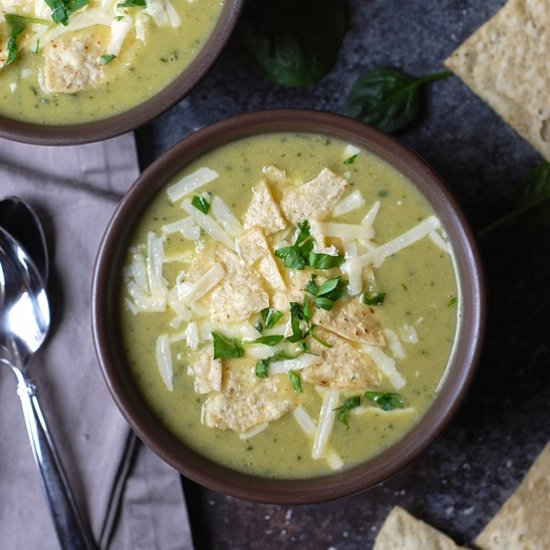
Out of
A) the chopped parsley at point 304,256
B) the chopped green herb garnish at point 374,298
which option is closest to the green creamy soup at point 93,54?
the chopped parsley at point 304,256

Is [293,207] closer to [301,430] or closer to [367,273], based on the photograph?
[367,273]

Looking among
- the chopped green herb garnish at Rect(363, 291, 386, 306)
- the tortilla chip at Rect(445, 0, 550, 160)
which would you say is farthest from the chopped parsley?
the tortilla chip at Rect(445, 0, 550, 160)

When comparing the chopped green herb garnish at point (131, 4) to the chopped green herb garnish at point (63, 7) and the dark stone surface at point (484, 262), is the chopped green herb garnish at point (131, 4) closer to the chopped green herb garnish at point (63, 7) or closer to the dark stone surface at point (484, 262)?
the chopped green herb garnish at point (63, 7)

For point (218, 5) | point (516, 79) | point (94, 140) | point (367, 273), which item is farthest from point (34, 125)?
point (516, 79)

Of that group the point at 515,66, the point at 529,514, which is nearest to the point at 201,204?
the point at 515,66

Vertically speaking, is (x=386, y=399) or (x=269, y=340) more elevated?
(x=269, y=340)

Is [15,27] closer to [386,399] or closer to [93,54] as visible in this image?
[93,54]

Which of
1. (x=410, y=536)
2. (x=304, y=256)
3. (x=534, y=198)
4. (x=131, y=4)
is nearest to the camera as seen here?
(x=304, y=256)
